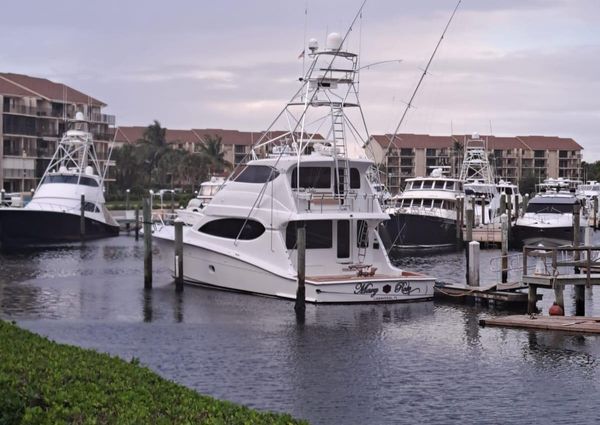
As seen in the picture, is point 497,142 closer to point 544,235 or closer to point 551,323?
point 544,235

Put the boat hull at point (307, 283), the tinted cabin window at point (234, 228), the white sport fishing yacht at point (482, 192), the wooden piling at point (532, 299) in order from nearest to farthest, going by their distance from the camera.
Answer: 1. the wooden piling at point (532, 299)
2. the boat hull at point (307, 283)
3. the tinted cabin window at point (234, 228)
4. the white sport fishing yacht at point (482, 192)

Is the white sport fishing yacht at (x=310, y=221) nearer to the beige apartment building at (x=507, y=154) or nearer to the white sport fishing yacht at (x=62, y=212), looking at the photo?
the white sport fishing yacht at (x=62, y=212)

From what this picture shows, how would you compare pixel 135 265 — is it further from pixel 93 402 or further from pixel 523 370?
pixel 93 402

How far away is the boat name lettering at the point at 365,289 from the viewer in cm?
3192

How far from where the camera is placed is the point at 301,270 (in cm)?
3088

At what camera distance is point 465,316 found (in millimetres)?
30969

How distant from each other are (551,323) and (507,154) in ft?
455

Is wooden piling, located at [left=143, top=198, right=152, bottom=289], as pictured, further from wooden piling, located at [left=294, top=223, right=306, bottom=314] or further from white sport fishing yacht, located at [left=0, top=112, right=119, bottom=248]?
white sport fishing yacht, located at [left=0, top=112, right=119, bottom=248]

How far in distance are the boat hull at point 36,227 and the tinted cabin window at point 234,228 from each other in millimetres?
31261

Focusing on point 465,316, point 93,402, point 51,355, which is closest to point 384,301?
point 465,316

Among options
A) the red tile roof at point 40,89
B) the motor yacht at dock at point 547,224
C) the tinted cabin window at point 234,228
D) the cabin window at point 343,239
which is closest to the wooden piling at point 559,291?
the cabin window at point 343,239

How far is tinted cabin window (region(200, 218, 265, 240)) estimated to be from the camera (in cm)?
3431

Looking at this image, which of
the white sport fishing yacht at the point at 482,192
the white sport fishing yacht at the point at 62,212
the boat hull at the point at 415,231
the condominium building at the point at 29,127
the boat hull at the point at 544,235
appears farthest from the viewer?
the condominium building at the point at 29,127

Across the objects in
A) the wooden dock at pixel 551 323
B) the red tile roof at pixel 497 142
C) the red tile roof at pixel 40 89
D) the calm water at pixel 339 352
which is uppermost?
the red tile roof at pixel 40 89
